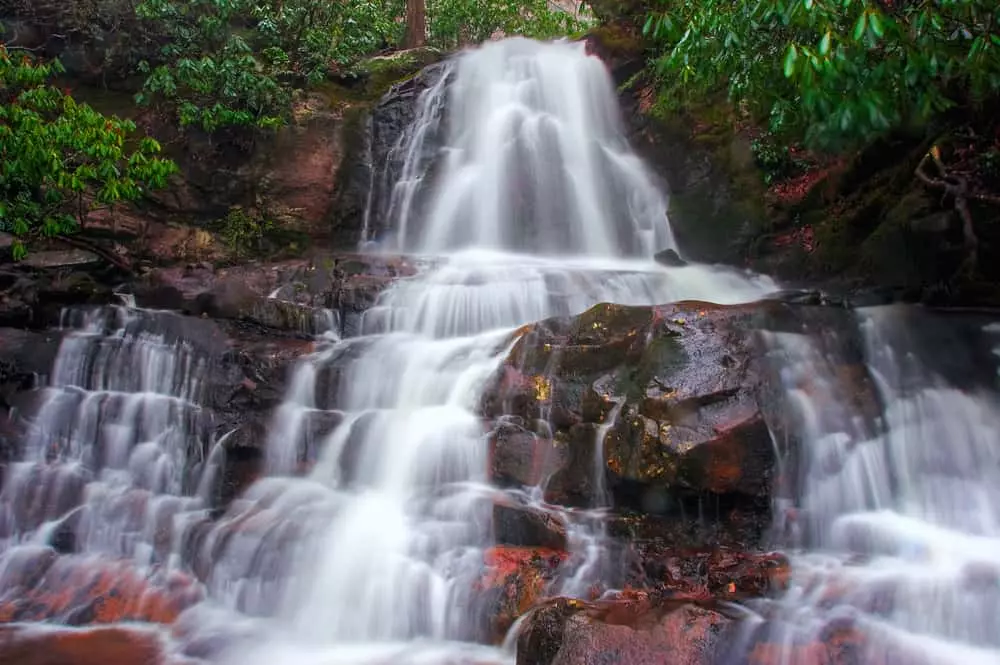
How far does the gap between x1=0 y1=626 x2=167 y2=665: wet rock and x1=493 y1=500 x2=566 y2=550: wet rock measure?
8.91ft

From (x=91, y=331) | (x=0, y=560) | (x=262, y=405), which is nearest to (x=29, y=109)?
(x=91, y=331)

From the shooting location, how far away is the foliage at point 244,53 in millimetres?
11055

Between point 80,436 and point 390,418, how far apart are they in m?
3.44

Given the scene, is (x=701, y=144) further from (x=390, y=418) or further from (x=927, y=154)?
(x=390, y=418)

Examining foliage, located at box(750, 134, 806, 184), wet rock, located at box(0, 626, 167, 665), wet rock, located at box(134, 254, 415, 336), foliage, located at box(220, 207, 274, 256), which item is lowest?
wet rock, located at box(0, 626, 167, 665)

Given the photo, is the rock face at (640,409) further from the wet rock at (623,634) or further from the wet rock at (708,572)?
the wet rock at (623,634)

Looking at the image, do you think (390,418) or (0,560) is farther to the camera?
(390,418)

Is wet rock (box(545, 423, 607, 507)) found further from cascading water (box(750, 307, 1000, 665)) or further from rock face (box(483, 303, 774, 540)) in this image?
cascading water (box(750, 307, 1000, 665))

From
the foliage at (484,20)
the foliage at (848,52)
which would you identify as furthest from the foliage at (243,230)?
the foliage at (484,20)

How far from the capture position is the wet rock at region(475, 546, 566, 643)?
5094mm

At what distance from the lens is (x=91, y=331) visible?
8.33m

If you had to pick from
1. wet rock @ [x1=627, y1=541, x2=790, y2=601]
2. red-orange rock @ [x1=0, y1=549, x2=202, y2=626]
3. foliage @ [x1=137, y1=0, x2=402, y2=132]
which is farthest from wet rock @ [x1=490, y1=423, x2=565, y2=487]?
foliage @ [x1=137, y1=0, x2=402, y2=132]

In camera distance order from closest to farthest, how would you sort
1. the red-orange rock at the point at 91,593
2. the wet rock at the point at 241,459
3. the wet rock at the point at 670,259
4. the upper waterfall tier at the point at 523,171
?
1. the red-orange rock at the point at 91,593
2. the wet rock at the point at 241,459
3. the wet rock at the point at 670,259
4. the upper waterfall tier at the point at 523,171

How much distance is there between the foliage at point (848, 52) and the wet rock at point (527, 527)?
3.67m
